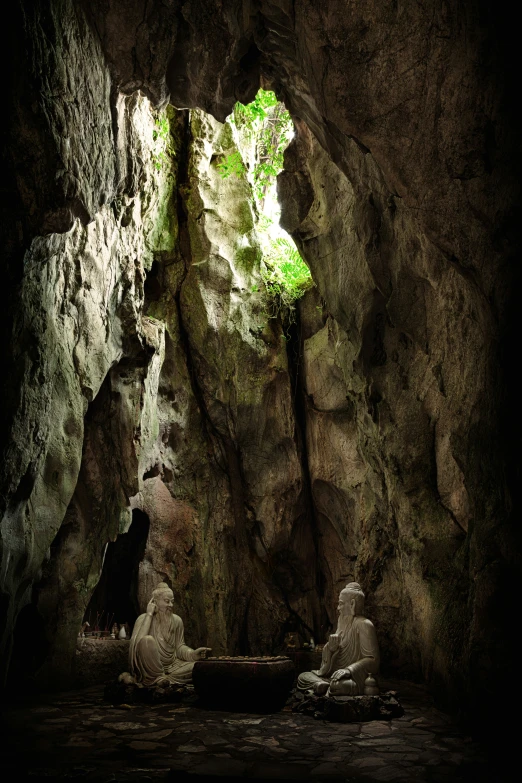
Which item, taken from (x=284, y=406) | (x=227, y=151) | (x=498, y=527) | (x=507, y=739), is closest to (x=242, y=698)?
(x=507, y=739)

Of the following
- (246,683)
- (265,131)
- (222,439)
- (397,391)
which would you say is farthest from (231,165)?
(246,683)

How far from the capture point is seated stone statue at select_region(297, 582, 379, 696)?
27.0 feet

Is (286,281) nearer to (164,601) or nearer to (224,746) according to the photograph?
(164,601)

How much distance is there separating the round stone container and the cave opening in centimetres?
537

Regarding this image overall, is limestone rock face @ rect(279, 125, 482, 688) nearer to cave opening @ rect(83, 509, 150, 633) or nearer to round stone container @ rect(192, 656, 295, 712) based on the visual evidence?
round stone container @ rect(192, 656, 295, 712)

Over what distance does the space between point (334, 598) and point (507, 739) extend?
8.21 m

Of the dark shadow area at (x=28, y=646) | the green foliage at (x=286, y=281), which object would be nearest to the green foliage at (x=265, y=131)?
the green foliage at (x=286, y=281)

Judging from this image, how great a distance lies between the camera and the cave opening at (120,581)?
1363 centimetres

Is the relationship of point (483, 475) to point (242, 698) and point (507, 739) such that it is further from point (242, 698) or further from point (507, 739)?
point (242, 698)

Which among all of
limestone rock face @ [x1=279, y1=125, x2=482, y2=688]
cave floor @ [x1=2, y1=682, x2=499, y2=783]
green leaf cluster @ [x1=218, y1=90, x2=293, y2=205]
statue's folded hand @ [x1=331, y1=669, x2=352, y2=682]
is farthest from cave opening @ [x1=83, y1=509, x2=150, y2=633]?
green leaf cluster @ [x1=218, y1=90, x2=293, y2=205]

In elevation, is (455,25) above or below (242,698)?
above

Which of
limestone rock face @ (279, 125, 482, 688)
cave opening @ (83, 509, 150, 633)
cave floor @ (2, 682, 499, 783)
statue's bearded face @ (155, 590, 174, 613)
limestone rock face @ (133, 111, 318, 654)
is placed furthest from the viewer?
cave opening @ (83, 509, 150, 633)

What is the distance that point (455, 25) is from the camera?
18.5ft

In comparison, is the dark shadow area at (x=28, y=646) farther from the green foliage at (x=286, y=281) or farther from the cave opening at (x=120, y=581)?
the green foliage at (x=286, y=281)
